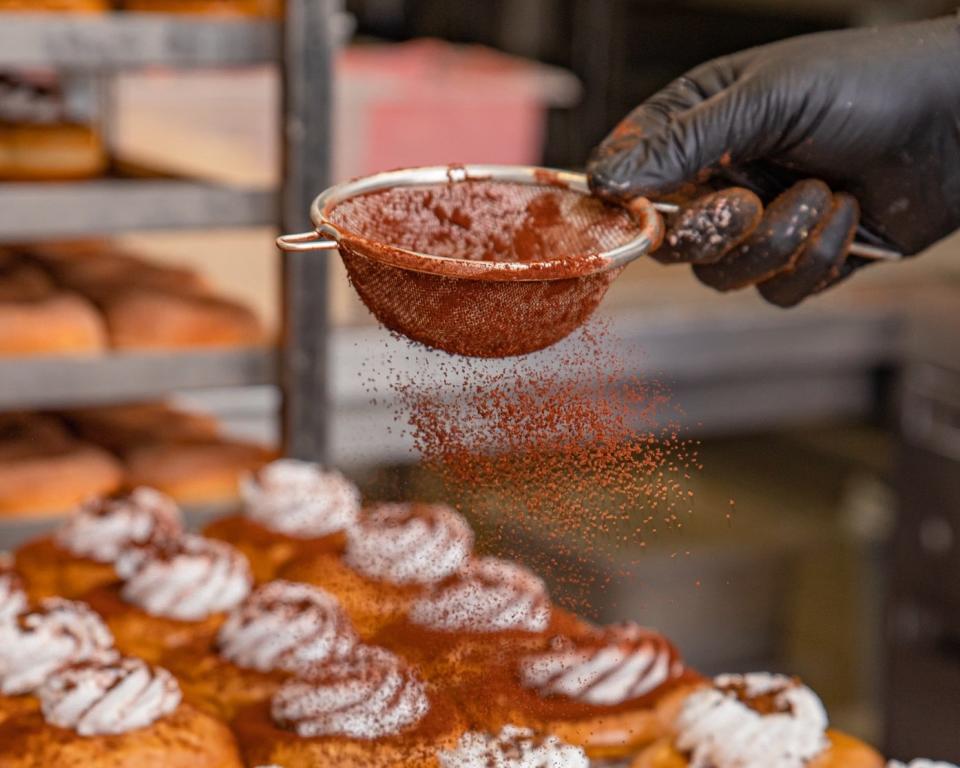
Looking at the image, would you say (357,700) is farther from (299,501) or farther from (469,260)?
(299,501)

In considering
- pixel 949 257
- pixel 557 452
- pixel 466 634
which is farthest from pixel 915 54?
pixel 949 257

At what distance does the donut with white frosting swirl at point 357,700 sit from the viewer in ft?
4.02

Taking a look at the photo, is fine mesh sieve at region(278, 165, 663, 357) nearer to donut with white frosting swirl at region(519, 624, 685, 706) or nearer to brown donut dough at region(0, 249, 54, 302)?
donut with white frosting swirl at region(519, 624, 685, 706)

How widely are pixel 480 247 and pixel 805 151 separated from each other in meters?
0.34

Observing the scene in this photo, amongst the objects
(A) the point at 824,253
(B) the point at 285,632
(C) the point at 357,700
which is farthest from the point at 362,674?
(A) the point at 824,253

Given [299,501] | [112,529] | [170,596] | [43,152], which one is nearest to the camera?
[170,596]

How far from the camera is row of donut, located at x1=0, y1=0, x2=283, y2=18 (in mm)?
2129

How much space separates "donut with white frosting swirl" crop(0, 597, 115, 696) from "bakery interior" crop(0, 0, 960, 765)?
374 mm

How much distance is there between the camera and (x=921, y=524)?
2947mm

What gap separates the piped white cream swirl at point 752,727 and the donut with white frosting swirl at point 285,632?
357 mm

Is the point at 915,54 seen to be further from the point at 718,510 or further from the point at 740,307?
the point at 718,510

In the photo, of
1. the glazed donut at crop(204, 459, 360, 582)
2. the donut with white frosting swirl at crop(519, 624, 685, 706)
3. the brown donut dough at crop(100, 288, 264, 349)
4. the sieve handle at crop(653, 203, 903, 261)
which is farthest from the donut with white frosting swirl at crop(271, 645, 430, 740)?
the brown donut dough at crop(100, 288, 264, 349)

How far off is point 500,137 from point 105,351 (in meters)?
2.32

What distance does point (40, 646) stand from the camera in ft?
4.43
